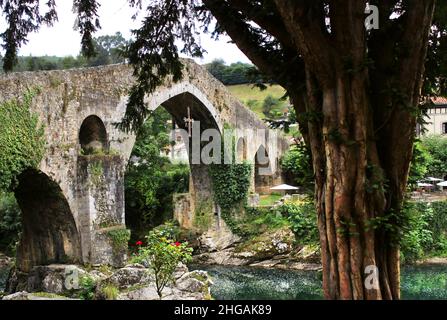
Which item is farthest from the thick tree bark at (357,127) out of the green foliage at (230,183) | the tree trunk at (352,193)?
the green foliage at (230,183)

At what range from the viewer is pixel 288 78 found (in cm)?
493

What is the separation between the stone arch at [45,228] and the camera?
1378 cm

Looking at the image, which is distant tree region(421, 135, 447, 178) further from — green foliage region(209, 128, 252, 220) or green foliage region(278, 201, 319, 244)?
green foliage region(209, 128, 252, 220)

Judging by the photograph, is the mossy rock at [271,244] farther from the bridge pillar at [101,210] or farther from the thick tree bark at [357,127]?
the thick tree bark at [357,127]

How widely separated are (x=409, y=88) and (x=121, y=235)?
11.1m

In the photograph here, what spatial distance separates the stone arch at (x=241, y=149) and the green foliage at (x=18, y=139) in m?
11.5

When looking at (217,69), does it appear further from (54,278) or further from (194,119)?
(54,278)

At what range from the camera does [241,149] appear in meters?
24.0

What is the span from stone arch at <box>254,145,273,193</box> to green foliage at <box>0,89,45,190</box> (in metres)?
16.6

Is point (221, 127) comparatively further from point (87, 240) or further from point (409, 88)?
point (409, 88)

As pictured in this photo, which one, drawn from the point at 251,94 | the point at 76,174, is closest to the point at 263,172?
the point at 76,174

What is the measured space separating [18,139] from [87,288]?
3.33m

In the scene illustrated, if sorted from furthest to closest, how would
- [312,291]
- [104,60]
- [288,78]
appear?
[104,60]
[312,291]
[288,78]
